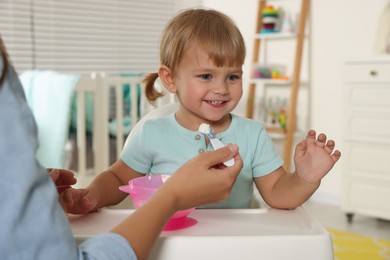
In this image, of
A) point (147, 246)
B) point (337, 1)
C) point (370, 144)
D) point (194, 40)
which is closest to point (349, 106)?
A: point (370, 144)

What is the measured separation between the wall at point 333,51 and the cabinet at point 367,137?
408mm

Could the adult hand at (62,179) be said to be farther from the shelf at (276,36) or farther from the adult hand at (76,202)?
the shelf at (276,36)

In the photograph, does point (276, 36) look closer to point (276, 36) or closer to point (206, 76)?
point (276, 36)

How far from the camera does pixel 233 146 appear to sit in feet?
2.62

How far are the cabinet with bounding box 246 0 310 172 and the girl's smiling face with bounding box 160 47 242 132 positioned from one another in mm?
2520

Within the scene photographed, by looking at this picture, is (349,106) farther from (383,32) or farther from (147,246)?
(147,246)

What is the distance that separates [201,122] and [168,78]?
138 mm

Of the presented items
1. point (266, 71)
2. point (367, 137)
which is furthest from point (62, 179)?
point (266, 71)

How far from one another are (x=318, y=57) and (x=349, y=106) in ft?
2.51

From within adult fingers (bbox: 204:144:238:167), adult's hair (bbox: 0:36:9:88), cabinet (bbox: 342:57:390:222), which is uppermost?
adult's hair (bbox: 0:36:9:88)

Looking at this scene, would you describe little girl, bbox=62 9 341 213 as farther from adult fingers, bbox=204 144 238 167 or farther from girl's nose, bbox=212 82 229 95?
adult fingers, bbox=204 144 238 167

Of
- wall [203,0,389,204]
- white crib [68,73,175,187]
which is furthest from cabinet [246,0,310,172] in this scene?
white crib [68,73,175,187]

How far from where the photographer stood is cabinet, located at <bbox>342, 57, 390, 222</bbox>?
9.54 feet

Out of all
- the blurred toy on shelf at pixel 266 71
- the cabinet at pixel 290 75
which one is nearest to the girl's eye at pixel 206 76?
the cabinet at pixel 290 75
